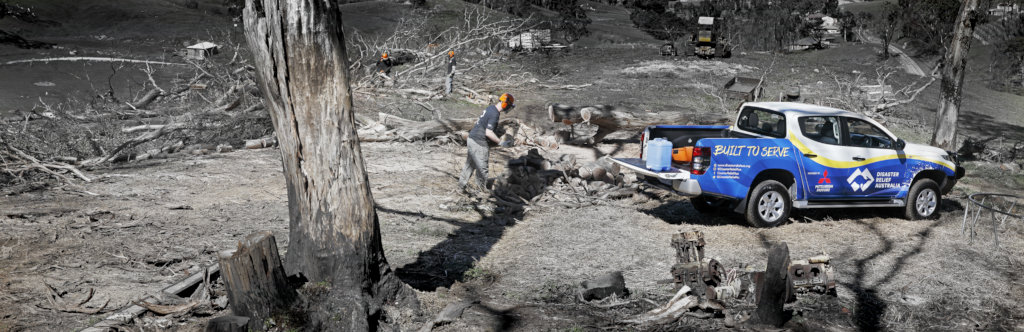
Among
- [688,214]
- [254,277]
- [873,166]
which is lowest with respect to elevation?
[688,214]

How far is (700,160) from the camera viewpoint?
8.54 meters

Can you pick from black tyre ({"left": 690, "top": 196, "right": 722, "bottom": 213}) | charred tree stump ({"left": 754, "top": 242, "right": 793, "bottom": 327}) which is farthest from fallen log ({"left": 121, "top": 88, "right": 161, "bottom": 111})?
charred tree stump ({"left": 754, "top": 242, "right": 793, "bottom": 327})

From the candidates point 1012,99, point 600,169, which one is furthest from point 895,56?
point 600,169

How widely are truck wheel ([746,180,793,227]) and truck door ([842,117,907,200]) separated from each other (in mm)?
867

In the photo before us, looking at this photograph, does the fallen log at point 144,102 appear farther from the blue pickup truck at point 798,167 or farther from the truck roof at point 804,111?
the truck roof at point 804,111

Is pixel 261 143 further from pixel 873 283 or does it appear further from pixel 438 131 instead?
pixel 873 283

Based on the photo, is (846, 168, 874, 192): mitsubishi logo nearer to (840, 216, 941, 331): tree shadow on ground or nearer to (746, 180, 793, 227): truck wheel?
(840, 216, 941, 331): tree shadow on ground

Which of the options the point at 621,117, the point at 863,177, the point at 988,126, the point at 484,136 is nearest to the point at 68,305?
the point at 484,136

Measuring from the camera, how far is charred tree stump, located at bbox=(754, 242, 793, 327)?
17.7 feet

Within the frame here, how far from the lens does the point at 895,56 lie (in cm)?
5375

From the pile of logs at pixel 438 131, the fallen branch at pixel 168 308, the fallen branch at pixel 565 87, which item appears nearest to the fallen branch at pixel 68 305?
the fallen branch at pixel 168 308

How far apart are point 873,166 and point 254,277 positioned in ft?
25.3

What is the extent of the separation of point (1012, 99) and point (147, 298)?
33374mm

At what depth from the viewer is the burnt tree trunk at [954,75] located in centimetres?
1408
